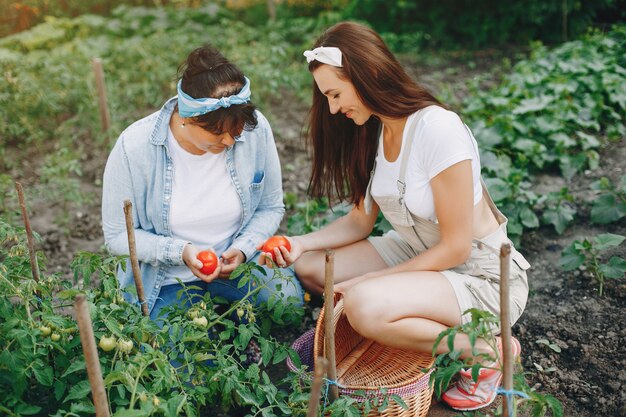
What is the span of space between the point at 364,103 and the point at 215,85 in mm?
516

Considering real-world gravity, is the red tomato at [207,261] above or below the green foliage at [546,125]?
above

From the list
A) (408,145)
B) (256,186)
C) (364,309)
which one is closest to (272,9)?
(256,186)

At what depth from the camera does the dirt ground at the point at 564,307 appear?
2291 mm

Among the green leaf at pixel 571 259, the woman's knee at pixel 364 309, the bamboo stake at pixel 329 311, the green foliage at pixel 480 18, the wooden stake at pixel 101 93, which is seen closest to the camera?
the bamboo stake at pixel 329 311

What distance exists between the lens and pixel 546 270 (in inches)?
116

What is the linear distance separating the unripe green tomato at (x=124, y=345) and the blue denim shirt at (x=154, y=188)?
534mm

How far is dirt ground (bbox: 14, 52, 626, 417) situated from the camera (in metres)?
2.29

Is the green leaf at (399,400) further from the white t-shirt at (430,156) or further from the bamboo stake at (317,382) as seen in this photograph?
the white t-shirt at (430,156)

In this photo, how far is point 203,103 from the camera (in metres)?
2.13

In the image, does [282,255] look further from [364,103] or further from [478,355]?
[478,355]

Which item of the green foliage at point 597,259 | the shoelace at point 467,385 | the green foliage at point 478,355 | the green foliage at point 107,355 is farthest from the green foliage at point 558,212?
the green foliage at point 107,355

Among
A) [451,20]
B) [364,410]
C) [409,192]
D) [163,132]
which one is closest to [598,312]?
[409,192]

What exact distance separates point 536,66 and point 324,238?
10.8 feet

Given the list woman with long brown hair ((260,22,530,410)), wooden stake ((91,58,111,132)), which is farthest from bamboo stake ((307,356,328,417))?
wooden stake ((91,58,111,132))
